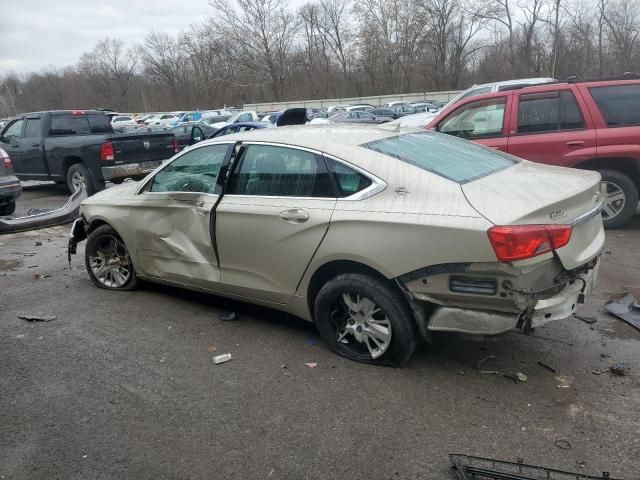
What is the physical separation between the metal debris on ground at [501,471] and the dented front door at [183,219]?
2442 millimetres

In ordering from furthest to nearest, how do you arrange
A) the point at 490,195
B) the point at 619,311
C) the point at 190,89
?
the point at 190,89, the point at 619,311, the point at 490,195

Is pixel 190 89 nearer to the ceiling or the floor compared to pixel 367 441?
nearer to the ceiling

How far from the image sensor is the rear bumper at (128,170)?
1011cm

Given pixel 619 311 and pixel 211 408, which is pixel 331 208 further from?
pixel 619 311

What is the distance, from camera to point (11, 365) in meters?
3.97

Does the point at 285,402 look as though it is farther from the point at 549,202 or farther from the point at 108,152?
the point at 108,152

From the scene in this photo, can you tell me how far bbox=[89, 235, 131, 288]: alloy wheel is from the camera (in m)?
5.36

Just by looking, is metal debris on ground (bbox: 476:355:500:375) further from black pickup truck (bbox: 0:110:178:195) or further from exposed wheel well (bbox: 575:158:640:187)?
black pickup truck (bbox: 0:110:178:195)

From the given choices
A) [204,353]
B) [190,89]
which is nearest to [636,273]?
[204,353]

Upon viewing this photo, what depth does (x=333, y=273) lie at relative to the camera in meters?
3.72

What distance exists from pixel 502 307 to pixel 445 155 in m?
1.25

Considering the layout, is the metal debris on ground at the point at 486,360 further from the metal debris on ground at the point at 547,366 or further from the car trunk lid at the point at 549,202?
the car trunk lid at the point at 549,202

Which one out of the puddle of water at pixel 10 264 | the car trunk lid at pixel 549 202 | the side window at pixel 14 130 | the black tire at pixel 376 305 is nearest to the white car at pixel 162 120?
the side window at pixel 14 130

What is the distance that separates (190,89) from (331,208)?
7692cm
